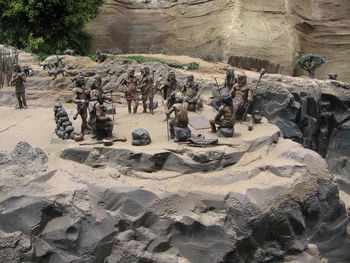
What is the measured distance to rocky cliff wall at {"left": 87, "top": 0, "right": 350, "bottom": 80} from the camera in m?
24.7

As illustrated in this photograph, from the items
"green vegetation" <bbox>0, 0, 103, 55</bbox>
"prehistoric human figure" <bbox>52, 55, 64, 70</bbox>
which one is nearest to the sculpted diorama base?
"prehistoric human figure" <bbox>52, 55, 64, 70</bbox>

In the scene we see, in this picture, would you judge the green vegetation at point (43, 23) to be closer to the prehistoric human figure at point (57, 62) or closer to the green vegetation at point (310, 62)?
the prehistoric human figure at point (57, 62)

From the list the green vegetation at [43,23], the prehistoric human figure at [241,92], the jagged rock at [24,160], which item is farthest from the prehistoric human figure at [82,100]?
the green vegetation at [43,23]

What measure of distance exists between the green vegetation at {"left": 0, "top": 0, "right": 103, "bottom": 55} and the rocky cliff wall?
4.41 m

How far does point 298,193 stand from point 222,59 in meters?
16.7

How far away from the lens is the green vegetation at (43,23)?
69.6 feet

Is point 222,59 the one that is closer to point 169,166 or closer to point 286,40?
point 286,40

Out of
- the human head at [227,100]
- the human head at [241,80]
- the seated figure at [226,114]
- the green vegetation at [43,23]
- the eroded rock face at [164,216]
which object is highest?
the green vegetation at [43,23]

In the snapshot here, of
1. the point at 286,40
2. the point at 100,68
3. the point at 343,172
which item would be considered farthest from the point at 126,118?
the point at 286,40

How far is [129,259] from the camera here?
7.82 metres

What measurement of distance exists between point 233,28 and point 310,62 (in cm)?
515

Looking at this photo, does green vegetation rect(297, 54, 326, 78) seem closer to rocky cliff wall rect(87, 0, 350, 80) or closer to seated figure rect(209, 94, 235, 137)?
rocky cliff wall rect(87, 0, 350, 80)

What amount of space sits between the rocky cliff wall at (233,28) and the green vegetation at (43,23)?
174 inches

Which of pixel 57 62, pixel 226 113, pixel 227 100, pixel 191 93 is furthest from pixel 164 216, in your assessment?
pixel 57 62
